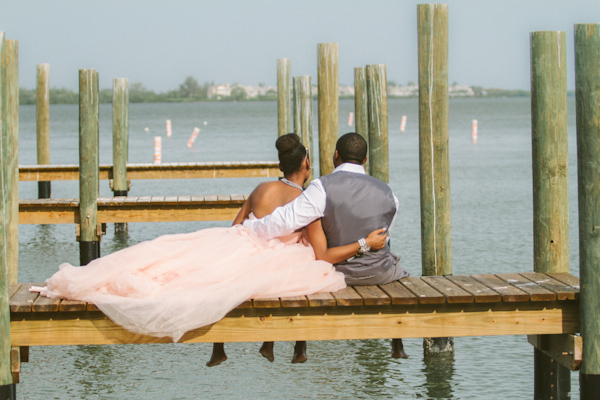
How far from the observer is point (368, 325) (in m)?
4.46

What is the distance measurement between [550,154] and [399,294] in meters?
1.48

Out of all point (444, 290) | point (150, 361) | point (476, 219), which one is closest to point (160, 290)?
point (444, 290)

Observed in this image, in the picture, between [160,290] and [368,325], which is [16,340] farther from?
[368,325]

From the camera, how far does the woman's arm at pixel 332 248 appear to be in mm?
4637

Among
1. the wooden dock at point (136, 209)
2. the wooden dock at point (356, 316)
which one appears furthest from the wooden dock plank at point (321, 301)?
the wooden dock at point (136, 209)

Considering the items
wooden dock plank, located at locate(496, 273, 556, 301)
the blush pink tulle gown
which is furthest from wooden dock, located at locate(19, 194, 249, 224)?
wooden dock plank, located at locate(496, 273, 556, 301)

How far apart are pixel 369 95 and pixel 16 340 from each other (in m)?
5.48

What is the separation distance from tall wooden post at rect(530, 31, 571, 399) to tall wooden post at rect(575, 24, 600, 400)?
2.35 feet

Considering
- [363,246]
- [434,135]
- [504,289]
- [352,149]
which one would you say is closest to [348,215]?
[363,246]

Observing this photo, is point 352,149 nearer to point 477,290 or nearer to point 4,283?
point 477,290

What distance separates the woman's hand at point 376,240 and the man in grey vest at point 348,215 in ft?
0.10

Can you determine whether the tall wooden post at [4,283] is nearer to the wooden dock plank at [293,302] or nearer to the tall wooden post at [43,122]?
the wooden dock plank at [293,302]

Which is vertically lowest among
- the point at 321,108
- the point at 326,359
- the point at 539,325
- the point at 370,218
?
the point at 326,359

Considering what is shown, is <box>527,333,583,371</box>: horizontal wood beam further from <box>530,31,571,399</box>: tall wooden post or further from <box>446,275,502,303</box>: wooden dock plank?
<box>446,275,502,303</box>: wooden dock plank
